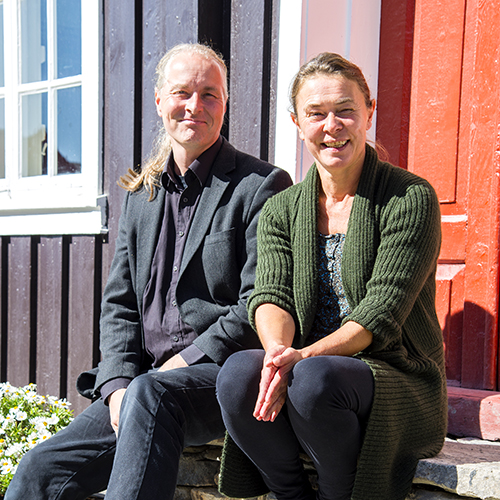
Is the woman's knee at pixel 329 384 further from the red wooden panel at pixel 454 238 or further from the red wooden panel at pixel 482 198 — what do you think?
the red wooden panel at pixel 454 238

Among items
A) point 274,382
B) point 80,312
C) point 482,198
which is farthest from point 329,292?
point 80,312

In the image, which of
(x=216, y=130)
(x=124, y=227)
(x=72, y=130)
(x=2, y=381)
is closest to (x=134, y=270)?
(x=124, y=227)

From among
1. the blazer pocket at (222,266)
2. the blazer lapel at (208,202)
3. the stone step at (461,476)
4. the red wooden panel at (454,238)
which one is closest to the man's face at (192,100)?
the blazer lapel at (208,202)

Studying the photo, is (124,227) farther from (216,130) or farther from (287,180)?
(287,180)

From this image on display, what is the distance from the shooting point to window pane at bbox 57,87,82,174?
11.7 feet

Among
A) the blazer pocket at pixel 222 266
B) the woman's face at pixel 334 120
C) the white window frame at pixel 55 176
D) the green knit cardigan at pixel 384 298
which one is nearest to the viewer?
the green knit cardigan at pixel 384 298

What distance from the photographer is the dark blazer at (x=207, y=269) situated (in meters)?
2.10

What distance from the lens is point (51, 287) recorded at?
350cm

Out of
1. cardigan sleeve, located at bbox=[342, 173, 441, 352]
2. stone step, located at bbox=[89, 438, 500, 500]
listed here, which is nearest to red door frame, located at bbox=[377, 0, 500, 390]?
stone step, located at bbox=[89, 438, 500, 500]

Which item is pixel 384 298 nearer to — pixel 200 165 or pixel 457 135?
pixel 200 165

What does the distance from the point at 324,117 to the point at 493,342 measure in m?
1.12

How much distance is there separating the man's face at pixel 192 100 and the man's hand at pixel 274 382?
3.24 feet

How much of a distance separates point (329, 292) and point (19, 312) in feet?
7.92

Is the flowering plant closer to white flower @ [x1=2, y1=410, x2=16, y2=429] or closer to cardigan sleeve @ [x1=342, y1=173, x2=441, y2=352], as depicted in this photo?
white flower @ [x1=2, y1=410, x2=16, y2=429]
